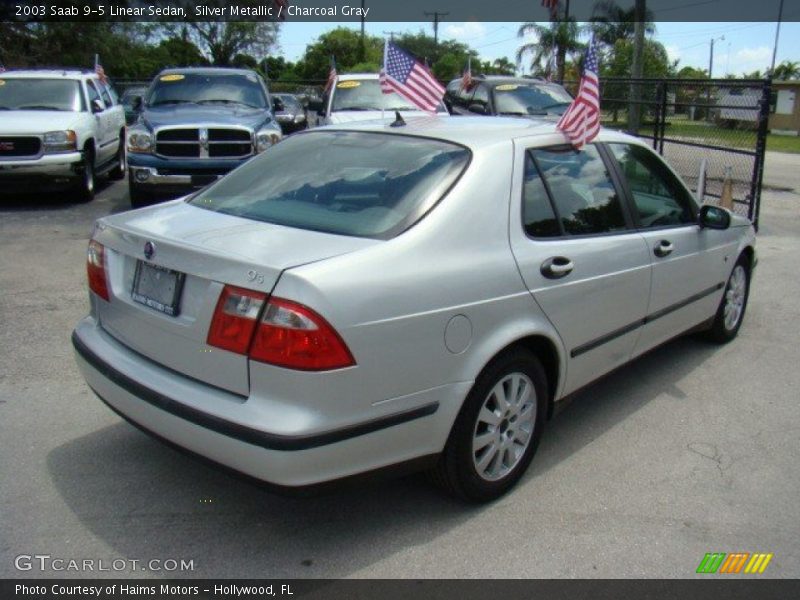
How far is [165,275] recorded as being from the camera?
3080 mm

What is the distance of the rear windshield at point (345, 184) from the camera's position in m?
3.24

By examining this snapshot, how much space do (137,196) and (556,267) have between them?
8225mm

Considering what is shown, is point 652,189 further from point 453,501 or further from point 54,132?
point 54,132

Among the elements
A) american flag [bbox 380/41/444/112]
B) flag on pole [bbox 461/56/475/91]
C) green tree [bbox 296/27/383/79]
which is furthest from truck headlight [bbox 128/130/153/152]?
green tree [bbox 296/27/383/79]

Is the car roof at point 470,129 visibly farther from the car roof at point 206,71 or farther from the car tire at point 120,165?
the car tire at point 120,165

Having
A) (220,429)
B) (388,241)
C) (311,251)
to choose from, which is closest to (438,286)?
(388,241)

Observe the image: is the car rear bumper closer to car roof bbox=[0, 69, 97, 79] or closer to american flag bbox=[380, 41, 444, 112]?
american flag bbox=[380, 41, 444, 112]

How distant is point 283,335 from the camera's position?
8.87 ft

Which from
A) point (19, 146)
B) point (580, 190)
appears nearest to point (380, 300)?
point (580, 190)

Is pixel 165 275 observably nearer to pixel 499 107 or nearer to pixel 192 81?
pixel 192 81

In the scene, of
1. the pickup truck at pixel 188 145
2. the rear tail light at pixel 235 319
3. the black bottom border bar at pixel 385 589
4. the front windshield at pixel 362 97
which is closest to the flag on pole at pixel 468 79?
the front windshield at pixel 362 97

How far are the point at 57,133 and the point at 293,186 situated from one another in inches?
322

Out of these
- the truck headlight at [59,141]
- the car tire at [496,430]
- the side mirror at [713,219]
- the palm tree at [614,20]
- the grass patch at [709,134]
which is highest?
the palm tree at [614,20]

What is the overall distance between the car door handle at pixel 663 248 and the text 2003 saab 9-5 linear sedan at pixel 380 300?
0.06ft
